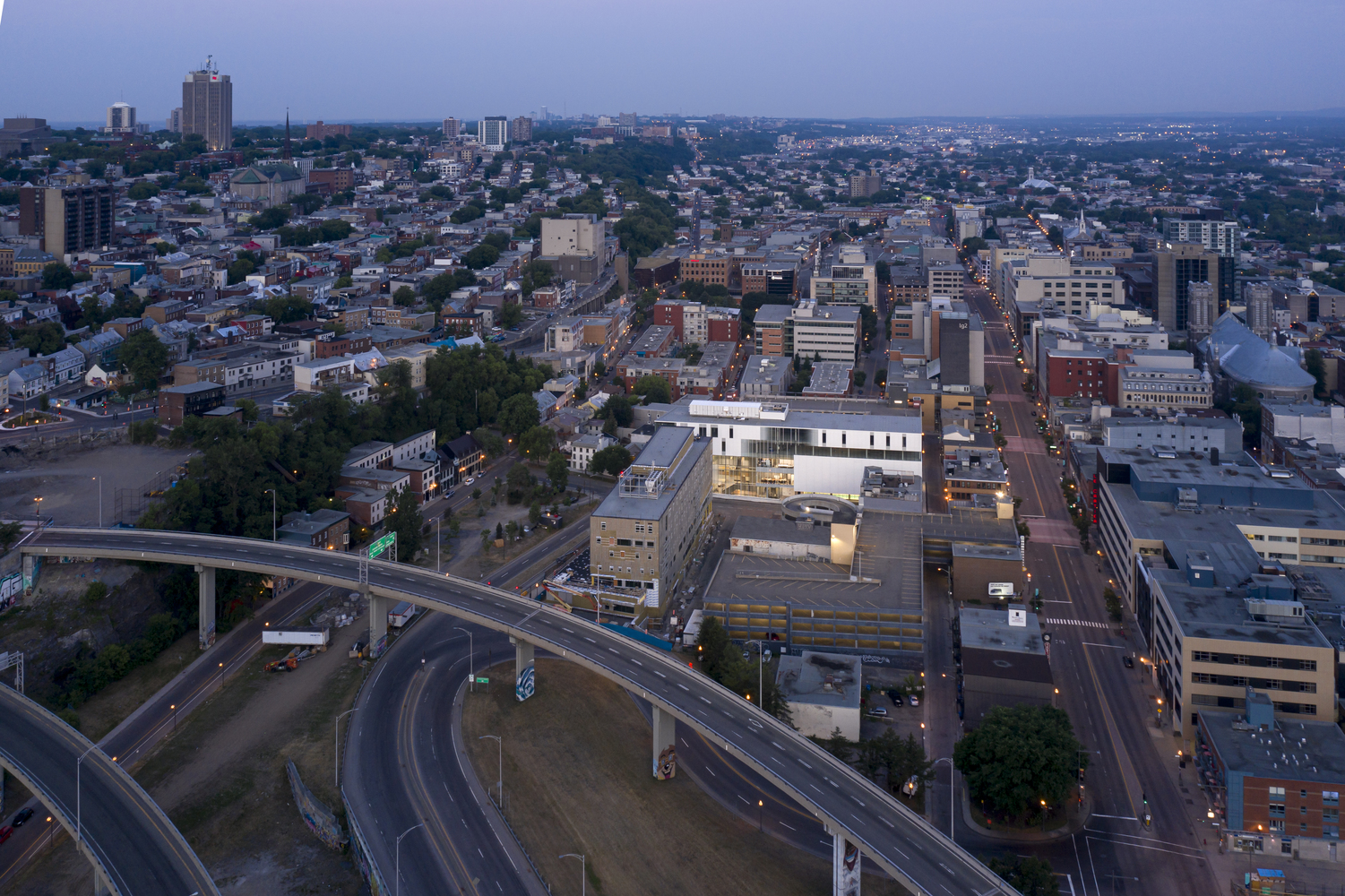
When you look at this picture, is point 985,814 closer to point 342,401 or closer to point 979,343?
point 342,401

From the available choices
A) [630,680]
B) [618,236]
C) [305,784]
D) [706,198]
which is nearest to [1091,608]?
[630,680]

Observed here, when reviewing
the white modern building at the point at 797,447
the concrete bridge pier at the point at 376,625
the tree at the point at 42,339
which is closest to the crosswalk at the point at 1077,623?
the white modern building at the point at 797,447

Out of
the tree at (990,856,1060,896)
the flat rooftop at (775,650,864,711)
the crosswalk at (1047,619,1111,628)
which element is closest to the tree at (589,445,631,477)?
the flat rooftop at (775,650,864,711)

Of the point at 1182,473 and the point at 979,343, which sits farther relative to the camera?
the point at 979,343

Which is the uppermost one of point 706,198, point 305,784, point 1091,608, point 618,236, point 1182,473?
point 706,198

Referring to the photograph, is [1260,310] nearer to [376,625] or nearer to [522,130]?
[376,625]

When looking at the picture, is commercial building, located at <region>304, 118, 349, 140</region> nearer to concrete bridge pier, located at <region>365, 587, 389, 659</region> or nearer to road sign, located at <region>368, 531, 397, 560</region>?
road sign, located at <region>368, 531, 397, 560</region>
